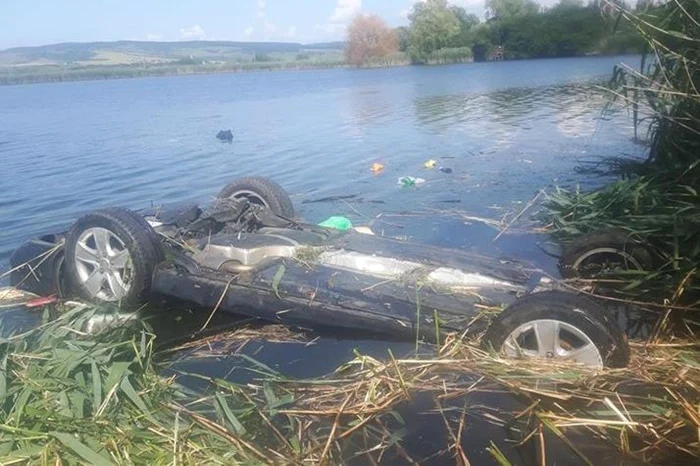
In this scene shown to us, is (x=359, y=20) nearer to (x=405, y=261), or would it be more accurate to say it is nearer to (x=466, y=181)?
(x=466, y=181)

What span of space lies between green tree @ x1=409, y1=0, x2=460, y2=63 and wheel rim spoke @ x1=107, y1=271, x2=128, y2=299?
6395cm

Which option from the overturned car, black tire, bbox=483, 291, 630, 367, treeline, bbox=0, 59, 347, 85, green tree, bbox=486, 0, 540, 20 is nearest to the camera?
black tire, bbox=483, 291, 630, 367

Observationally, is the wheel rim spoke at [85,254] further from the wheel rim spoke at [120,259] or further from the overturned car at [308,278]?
the wheel rim spoke at [120,259]

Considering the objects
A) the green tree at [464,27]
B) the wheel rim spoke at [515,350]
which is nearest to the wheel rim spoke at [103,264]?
the wheel rim spoke at [515,350]

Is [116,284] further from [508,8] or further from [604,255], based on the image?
[508,8]

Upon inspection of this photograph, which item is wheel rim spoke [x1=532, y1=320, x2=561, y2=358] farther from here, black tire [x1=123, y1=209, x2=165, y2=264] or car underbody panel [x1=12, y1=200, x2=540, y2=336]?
black tire [x1=123, y1=209, x2=165, y2=264]

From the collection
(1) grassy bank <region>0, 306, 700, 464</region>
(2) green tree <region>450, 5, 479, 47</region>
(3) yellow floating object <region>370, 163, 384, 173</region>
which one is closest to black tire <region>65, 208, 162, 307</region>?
(1) grassy bank <region>0, 306, 700, 464</region>

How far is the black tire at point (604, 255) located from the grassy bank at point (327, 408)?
1207mm

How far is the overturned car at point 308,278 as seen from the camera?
400cm

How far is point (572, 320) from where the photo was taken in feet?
12.7

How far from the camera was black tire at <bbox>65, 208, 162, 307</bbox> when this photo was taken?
5.62 meters

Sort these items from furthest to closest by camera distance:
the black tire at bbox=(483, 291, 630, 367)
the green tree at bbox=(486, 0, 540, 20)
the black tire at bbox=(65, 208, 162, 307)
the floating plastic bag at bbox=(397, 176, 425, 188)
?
the green tree at bbox=(486, 0, 540, 20) → the floating plastic bag at bbox=(397, 176, 425, 188) → the black tire at bbox=(65, 208, 162, 307) → the black tire at bbox=(483, 291, 630, 367)

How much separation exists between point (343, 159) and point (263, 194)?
854 cm

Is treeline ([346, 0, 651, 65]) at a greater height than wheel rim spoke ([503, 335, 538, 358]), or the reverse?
treeline ([346, 0, 651, 65])
